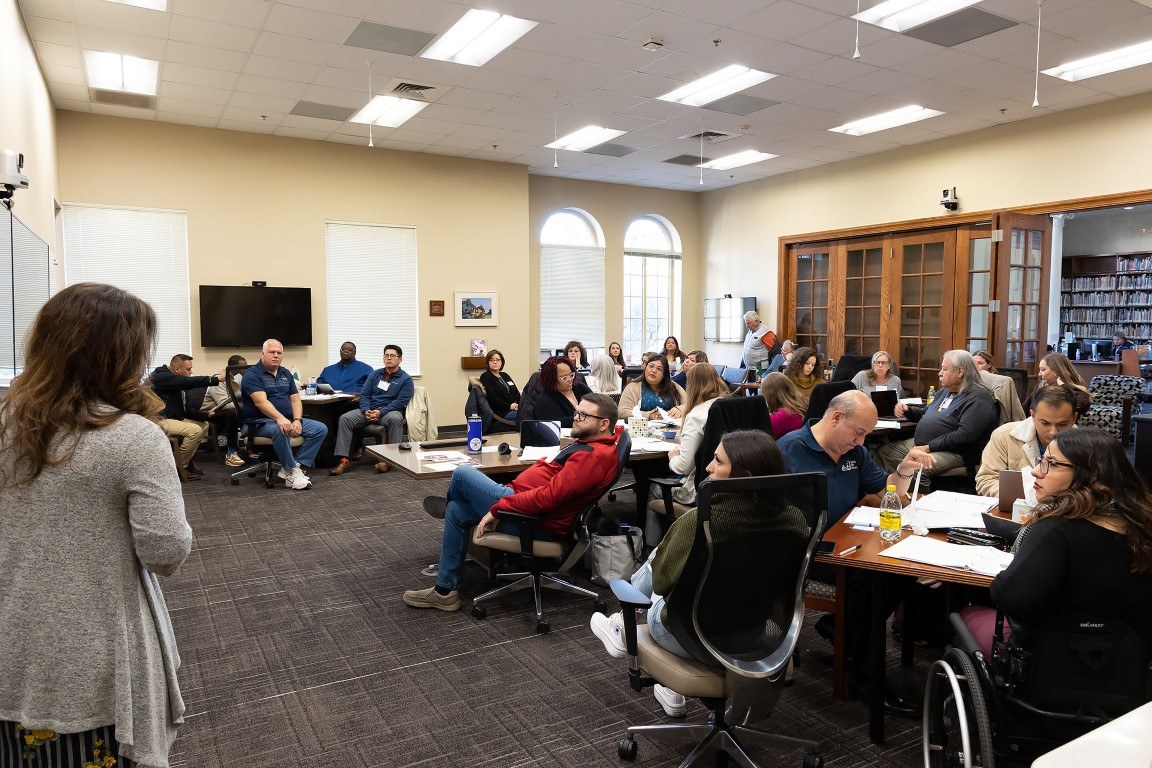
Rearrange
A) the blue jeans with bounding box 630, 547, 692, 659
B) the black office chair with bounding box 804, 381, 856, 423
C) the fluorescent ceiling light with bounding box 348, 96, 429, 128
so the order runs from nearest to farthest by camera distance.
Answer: the blue jeans with bounding box 630, 547, 692, 659
the black office chair with bounding box 804, 381, 856, 423
the fluorescent ceiling light with bounding box 348, 96, 429, 128

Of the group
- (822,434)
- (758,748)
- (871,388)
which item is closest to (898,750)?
(758,748)

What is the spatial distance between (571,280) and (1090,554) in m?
10.2

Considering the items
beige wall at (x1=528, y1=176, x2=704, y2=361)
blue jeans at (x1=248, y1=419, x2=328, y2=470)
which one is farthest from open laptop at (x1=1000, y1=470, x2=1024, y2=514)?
beige wall at (x1=528, y1=176, x2=704, y2=361)

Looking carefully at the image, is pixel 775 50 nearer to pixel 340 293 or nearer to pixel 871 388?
pixel 871 388

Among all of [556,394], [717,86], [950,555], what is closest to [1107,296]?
[717,86]

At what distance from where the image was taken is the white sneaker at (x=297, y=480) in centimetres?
679

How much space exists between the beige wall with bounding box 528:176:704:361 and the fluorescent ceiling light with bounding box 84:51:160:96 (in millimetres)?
5421

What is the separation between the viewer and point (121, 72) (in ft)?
22.1

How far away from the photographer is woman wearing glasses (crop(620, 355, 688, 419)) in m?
6.35

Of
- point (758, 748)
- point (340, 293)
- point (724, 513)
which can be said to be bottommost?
point (758, 748)

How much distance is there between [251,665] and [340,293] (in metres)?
6.73

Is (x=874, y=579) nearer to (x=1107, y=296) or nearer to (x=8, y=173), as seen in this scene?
(x=8, y=173)

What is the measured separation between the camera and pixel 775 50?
6188 mm

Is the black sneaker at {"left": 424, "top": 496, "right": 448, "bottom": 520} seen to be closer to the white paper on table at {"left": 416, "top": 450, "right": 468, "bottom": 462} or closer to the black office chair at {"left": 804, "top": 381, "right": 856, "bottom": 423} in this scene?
the white paper on table at {"left": 416, "top": 450, "right": 468, "bottom": 462}
